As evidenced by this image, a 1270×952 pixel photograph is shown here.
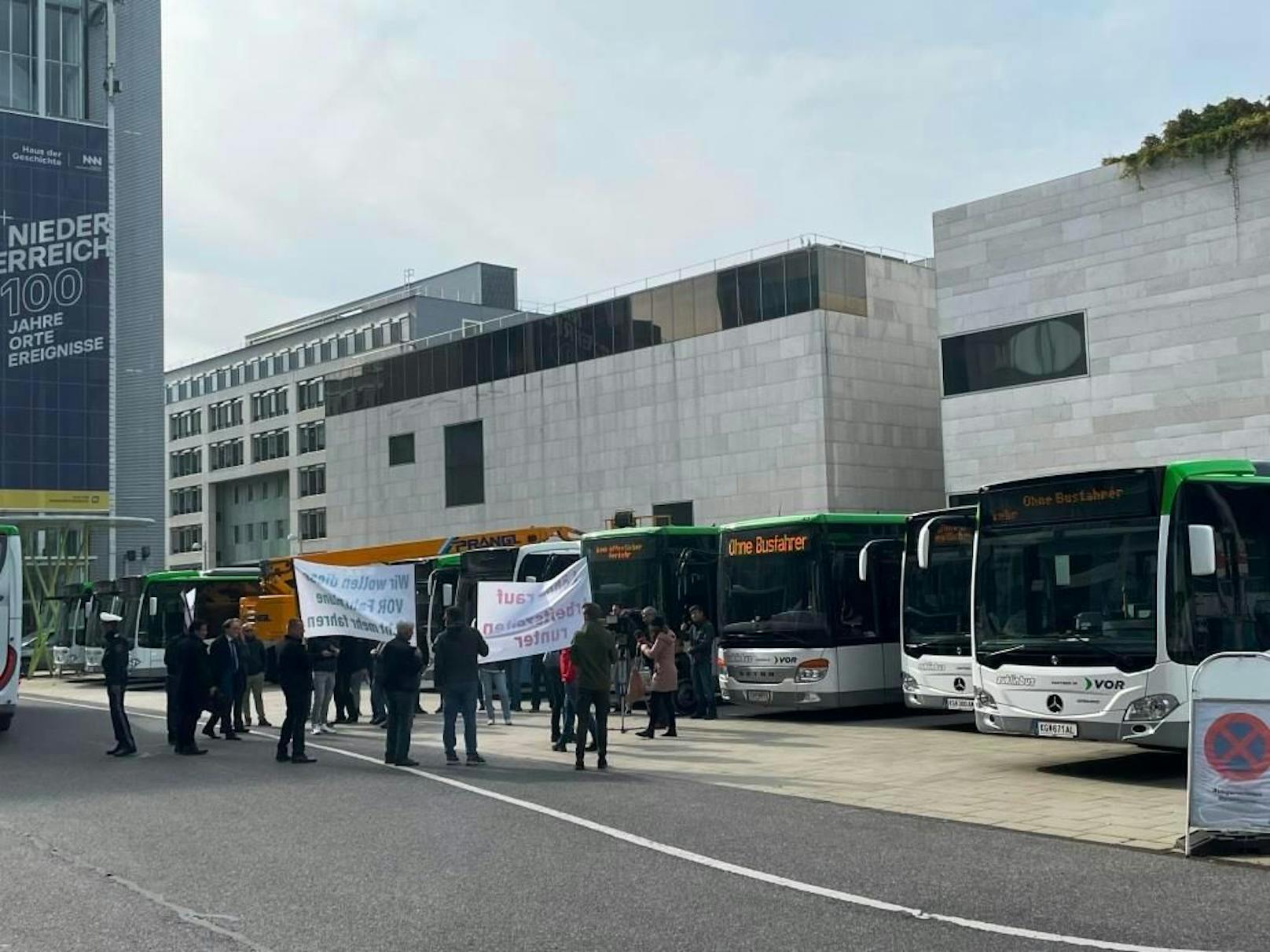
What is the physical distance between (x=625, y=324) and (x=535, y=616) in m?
34.7

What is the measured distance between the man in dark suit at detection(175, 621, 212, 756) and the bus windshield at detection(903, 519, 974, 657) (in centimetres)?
885

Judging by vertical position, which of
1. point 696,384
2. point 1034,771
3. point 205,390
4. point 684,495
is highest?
point 205,390

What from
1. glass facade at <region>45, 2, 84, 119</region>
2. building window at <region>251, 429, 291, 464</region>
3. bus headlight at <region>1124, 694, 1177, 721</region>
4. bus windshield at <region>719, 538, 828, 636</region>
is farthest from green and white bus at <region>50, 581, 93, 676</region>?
building window at <region>251, 429, 291, 464</region>

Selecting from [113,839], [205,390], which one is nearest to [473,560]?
[113,839]

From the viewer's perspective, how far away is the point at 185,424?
104 m

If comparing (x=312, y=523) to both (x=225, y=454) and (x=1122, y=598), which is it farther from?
(x=1122, y=598)

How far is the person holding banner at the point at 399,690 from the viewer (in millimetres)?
15953

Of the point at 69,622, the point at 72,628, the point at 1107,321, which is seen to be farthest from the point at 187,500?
the point at 1107,321

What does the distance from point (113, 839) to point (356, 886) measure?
119 inches

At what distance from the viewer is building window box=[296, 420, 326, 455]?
291 ft


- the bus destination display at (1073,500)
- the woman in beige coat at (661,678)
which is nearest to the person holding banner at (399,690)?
the woman in beige coat at (661,678)

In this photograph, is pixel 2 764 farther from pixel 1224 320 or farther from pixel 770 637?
pixel 1224 320

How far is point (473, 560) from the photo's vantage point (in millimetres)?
29344

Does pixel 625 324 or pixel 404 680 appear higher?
pixel 625 324
